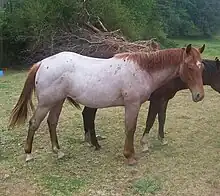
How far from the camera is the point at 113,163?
3717 millimetres

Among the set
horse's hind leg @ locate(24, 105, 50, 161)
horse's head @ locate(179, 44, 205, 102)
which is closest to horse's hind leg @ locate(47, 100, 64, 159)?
horse's hind leg @ locate(24, 105, 50, 161)

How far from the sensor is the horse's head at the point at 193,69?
338 cm

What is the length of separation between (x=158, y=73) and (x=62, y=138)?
1604 mm

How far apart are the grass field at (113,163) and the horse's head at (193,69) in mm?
769

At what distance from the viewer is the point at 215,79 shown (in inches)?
171

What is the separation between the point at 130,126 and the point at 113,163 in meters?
0.45

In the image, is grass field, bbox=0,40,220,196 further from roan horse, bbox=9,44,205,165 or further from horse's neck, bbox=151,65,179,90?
horse's neck, bbox=151,65,179,90

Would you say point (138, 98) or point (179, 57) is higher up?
point (179, 57)

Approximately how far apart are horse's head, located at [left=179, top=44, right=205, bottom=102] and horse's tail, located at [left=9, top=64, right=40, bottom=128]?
1.44 meters

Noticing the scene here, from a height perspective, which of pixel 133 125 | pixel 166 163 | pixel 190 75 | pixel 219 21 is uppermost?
pixel 190 75

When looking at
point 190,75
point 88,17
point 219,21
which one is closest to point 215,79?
point 190,75

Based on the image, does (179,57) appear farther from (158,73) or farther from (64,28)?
(64,28)

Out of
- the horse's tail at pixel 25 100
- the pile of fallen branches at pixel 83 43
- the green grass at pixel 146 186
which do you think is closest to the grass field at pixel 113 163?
the green grass at pixel 146 186

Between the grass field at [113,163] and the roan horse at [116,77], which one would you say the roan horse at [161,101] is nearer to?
the grass field at [113,163]
